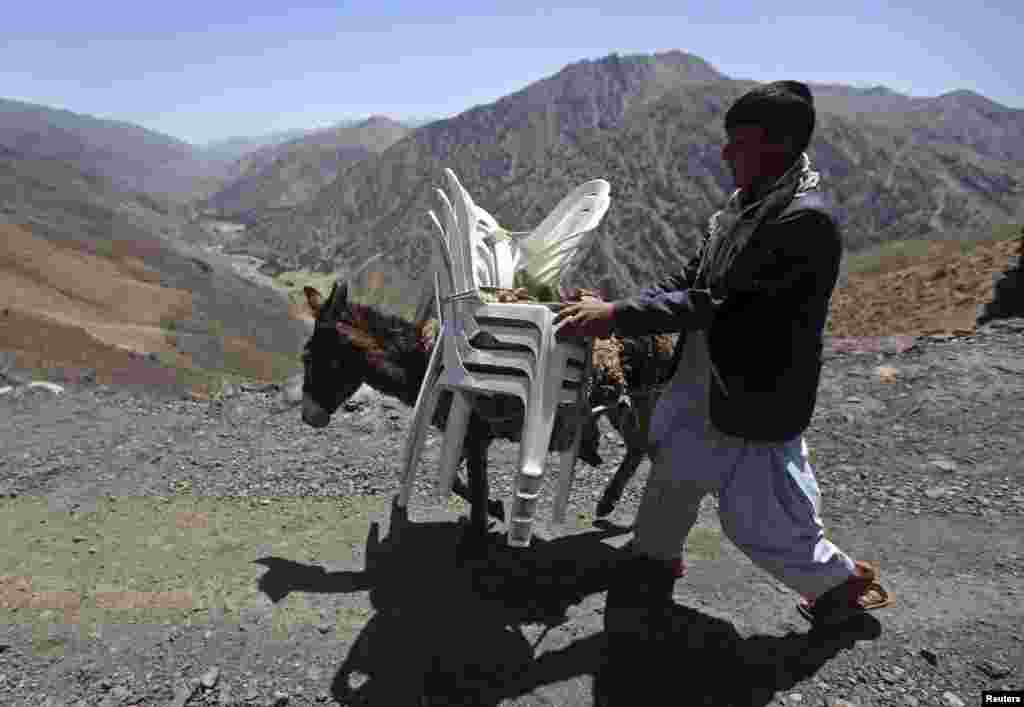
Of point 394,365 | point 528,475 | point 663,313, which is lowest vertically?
point 528,475

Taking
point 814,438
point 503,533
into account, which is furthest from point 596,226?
point 814,438

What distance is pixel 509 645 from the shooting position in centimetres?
350

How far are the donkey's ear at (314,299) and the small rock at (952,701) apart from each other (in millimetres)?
4183

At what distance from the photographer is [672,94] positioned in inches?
4102

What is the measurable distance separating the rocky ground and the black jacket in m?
1.41

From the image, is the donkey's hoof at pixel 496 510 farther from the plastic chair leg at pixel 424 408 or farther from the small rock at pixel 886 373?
the small rock at pixel 886 373

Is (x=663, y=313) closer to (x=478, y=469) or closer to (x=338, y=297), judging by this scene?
(x=478, y=469)

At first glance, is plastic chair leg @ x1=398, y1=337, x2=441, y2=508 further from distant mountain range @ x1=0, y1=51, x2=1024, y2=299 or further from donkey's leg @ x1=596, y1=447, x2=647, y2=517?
distant mountain range @ x1=0, y1=51, x2=1024, y2=299

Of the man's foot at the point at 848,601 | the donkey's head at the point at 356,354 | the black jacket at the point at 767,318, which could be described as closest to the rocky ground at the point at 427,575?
the man's foot at the point at 848,601

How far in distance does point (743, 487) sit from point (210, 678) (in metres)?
2.93

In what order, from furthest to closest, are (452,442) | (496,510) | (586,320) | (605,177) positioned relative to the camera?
(605,177), (496,510), (452,442), (586,320)

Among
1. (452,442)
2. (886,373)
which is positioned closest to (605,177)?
(886,373)

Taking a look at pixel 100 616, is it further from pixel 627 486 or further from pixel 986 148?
pixel 986 148

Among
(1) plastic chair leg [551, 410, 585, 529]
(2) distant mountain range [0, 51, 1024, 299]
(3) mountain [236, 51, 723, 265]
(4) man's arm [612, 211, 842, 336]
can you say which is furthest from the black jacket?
(3) mountain [236, 51, 723, 265]
